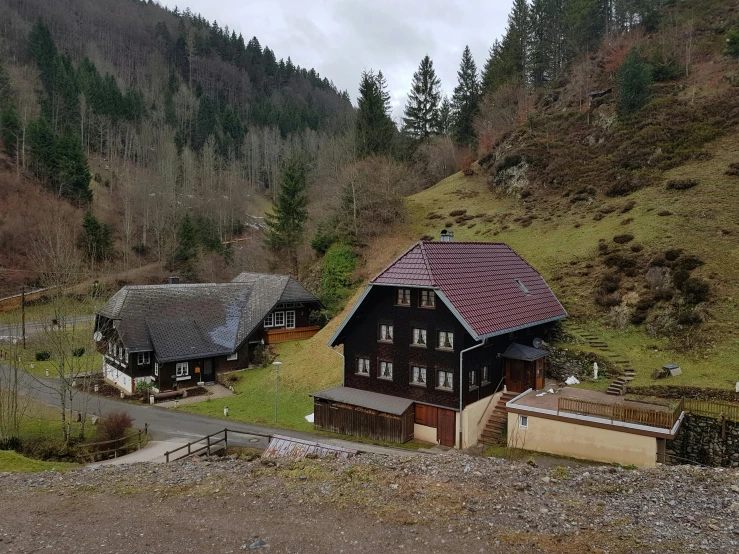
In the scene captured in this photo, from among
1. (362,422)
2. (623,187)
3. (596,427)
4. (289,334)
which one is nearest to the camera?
(596,427)

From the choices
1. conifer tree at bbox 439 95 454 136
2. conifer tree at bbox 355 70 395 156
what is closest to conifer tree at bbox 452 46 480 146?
conifer tree at bbox 439 95 454 136

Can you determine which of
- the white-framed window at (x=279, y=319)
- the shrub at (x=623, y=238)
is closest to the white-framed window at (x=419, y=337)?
the white-framed window at (x=279, y=319)

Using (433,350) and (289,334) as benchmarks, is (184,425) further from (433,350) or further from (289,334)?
(289,334)

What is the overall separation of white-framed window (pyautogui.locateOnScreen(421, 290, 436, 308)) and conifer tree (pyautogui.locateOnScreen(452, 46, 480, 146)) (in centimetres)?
5560

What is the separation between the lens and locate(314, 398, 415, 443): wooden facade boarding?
78.4 ft

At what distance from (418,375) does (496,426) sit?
4.36m

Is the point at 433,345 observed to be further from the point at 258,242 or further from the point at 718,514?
the point at 258,242

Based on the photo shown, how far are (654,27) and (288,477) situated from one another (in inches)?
3155

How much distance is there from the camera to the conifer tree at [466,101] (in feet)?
256

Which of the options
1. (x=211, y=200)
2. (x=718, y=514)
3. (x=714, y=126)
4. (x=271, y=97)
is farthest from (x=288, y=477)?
(x=271, y=97)

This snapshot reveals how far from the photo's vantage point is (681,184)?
41.2 meters

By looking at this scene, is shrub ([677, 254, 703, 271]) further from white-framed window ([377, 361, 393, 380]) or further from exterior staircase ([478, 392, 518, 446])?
white-framed window ([377, 361, 393, 380])

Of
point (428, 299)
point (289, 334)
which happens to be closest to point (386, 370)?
point (428, 299)

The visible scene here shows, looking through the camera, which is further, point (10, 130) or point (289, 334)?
point (10, 130)
